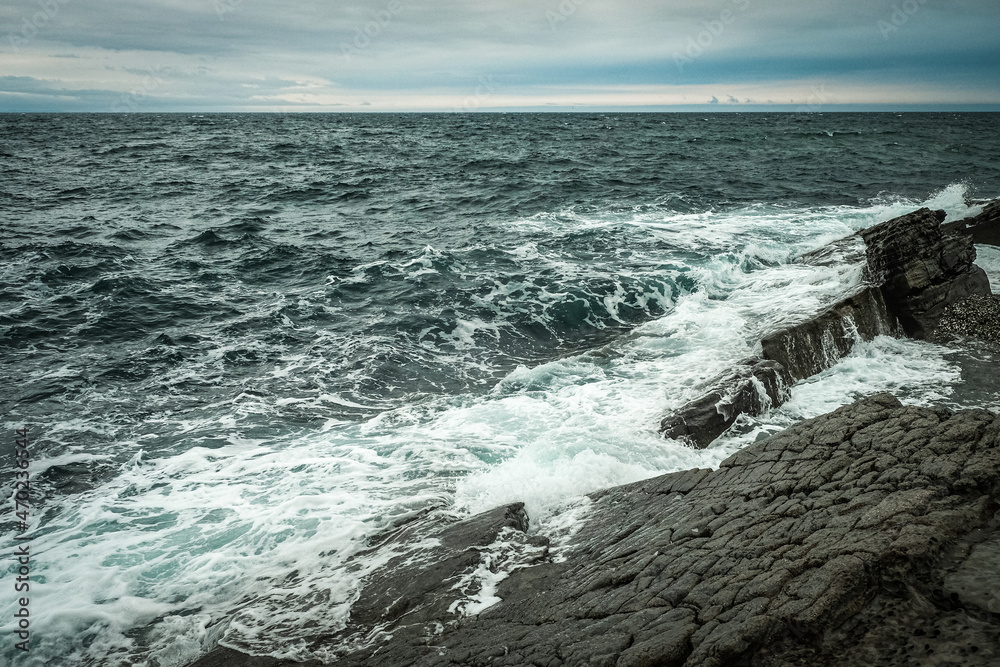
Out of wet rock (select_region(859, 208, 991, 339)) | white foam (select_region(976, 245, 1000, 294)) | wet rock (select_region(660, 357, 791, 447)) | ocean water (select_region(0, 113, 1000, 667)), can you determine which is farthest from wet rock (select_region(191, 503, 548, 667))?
white foam (select_region(976, 245, 1000, 294))

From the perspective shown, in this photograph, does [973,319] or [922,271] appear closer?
[973,319]

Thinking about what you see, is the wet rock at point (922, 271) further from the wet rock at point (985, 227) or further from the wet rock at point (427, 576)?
the wet rock at point (427, 576)

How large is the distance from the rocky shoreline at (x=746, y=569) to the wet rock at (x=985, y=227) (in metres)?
12.3

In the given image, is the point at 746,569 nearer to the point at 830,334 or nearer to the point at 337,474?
the point at 337,474

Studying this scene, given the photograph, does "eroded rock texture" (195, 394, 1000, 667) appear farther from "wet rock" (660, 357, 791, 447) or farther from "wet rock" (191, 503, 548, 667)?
"wet rock" (660, 357, 791, 447)

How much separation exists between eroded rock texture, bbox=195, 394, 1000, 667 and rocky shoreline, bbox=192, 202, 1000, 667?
1 centimetres

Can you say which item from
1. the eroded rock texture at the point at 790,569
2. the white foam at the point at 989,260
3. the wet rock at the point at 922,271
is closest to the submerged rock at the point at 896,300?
the wet rock at the point at 922,271

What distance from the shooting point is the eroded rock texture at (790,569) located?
3.55 metres

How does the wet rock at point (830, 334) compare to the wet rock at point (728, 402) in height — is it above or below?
above

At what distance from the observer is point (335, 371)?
11.1 meters

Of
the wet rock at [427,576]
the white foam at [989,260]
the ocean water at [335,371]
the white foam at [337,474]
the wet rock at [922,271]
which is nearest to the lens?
the wet rock at [427,576]

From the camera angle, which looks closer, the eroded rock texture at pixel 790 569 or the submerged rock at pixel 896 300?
the eroded rock texture at pixel 790 569

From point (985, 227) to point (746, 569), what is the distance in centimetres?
1570

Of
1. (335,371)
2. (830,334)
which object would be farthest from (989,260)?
(335,371)
